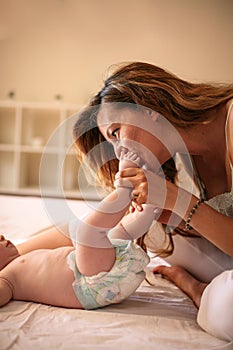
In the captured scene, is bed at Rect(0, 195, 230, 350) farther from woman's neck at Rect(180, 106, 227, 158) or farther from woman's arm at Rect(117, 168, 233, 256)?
woman's neck at Rect(180, 106, 227, 158)

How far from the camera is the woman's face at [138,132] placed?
3.34 ft

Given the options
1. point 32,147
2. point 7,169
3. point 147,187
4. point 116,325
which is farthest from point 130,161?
point 7,169

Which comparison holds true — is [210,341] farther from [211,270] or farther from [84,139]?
[84,139]

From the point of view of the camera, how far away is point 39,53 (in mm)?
4414

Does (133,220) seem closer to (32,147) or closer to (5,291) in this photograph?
(5,291)

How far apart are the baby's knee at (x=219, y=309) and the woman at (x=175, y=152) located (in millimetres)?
141

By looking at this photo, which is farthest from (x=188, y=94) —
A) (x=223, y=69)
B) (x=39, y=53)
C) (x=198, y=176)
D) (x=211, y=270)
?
(x=39, y=53)

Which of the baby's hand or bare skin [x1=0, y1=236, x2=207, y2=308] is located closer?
bare skin [x1=0, y1=236, x2=207, y2=308]

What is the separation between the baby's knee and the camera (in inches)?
27.5

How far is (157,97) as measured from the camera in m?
1.06

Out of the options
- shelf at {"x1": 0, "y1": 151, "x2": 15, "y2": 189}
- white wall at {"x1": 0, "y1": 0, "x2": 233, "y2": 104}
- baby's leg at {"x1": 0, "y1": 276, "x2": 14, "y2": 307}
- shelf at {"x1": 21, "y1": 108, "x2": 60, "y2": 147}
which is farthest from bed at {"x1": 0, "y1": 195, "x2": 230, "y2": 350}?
shelf at {"x1": 0, "y1": 151, "x2": 15, "y2": 189}

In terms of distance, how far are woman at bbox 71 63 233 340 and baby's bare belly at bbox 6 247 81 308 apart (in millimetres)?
208

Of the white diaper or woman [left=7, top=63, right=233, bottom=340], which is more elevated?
woman [left=7, top=63, right=233, bottom=340]

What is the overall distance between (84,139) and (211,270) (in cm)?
47
